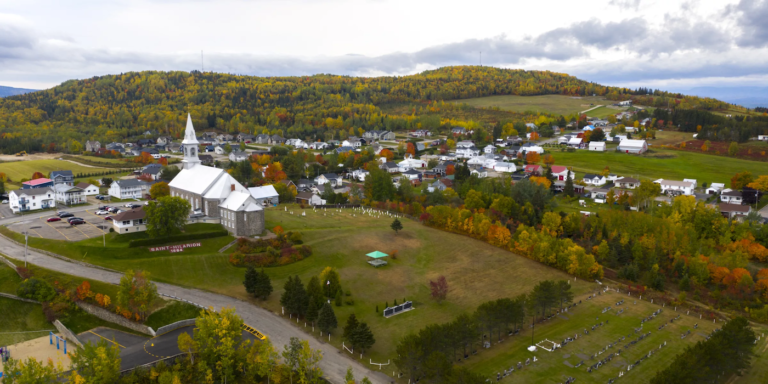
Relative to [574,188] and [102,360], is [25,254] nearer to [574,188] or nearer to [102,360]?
[102,360]

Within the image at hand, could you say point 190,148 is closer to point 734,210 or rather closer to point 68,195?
point 68,195

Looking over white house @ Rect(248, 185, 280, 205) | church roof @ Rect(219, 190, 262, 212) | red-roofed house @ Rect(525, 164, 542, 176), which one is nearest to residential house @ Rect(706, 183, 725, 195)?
red-roofed house @ Rect(525, 164, 542, 176)

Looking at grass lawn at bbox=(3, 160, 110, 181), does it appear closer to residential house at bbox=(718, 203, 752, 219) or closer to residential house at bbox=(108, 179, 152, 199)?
residential house at bbox=(108, 179, 152, 199)

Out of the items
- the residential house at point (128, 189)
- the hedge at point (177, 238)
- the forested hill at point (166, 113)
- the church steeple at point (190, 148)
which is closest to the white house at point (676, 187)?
the hedge at point (177, 238)

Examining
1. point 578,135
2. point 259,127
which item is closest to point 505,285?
point 578,135

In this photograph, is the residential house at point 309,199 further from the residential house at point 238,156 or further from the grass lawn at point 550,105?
the grass lawn at point 550,105

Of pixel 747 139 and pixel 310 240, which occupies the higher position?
pixel 747 139
